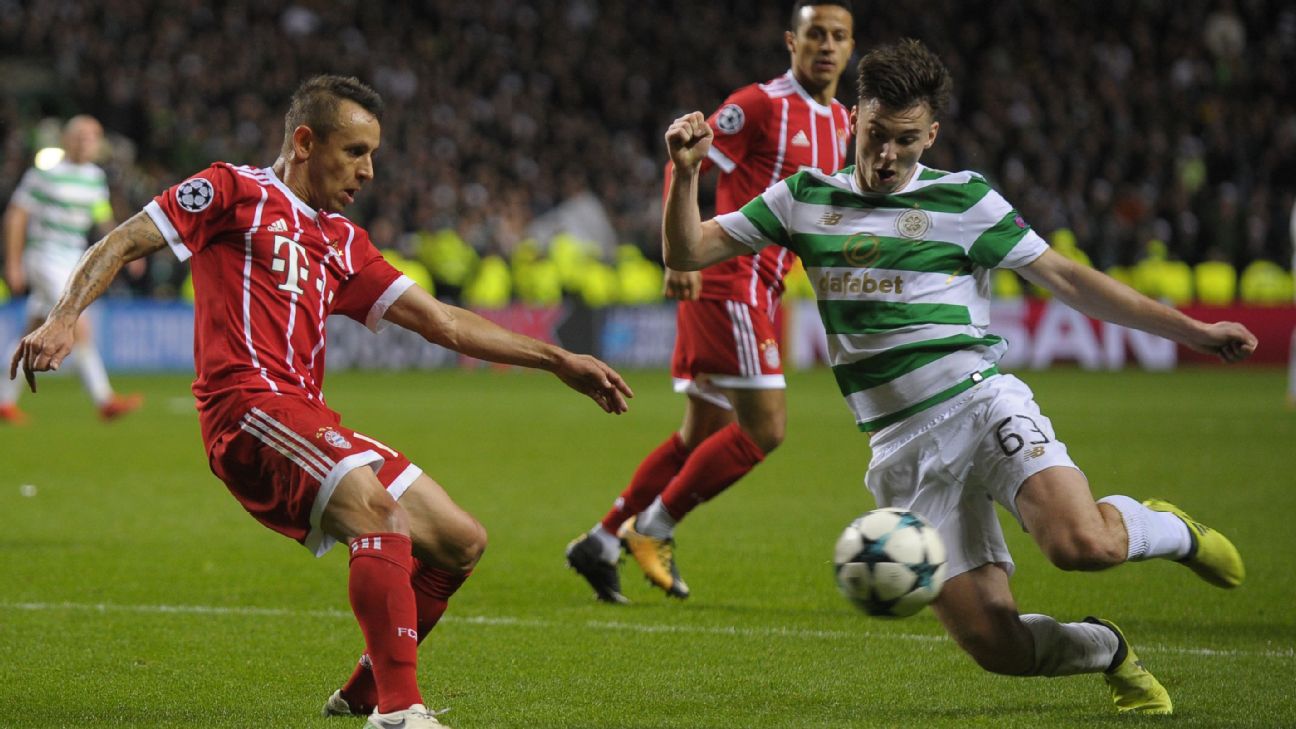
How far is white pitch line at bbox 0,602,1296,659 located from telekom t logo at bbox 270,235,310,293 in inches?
83.5

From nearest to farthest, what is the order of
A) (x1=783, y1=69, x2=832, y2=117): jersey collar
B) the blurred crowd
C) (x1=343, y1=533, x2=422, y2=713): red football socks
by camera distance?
1. (x1=343, y1=533, x2=422, y2=713): red football socks
2. (x1=783, y1=69, x2=832, y2=117): jersey collar
3. the blurred crowd

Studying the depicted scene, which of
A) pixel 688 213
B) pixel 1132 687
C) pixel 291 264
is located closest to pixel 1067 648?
pixel 1132 687

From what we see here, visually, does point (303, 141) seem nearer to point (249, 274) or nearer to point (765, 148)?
point (249, 274)

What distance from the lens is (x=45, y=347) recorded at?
4191mm

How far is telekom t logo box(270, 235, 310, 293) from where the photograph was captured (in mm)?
4582

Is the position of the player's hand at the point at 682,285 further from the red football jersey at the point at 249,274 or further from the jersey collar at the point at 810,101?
the red football jersey at the point at 249,274

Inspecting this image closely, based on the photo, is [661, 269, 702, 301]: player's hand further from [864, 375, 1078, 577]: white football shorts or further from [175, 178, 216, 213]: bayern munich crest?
[175, 178, 216, 213]: bayern munich crest

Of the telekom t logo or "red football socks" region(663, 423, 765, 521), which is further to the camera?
"red football socks" region(663, 423, 765, 521)

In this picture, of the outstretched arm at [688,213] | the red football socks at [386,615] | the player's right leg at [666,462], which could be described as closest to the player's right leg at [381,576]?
the red football socks at [386,615]

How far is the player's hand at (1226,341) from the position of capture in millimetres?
4445

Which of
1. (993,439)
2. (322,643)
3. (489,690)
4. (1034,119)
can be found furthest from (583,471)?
(1034,119)

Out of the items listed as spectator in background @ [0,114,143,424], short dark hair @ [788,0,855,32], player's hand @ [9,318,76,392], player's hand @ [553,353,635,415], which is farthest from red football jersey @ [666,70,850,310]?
spectator in background @ [0,114,143,424]

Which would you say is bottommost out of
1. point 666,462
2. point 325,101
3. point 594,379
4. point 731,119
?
point 666,462

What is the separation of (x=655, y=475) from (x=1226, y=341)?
3278 millimetres
